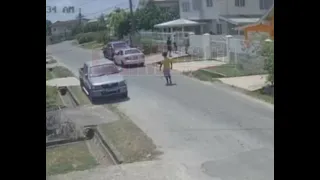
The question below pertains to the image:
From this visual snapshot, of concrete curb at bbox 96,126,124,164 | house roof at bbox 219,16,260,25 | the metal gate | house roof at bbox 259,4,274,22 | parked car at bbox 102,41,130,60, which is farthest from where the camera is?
the metal gate

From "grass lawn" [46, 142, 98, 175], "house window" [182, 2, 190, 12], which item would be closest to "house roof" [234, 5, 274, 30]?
"house window" [182, 2, 190, 12]

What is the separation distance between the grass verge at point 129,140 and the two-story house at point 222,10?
1139 mm

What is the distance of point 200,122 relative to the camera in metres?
4.32

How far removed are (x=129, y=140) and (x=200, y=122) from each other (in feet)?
2.20

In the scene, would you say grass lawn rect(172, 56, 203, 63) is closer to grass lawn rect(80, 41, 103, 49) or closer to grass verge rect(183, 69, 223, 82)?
grass verge rect(183, 69, 223, 82)

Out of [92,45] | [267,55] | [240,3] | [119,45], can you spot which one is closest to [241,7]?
[240,3]

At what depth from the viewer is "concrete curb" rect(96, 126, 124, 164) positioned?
3.85 meters

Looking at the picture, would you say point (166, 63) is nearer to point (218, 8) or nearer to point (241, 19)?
point (218, 8)

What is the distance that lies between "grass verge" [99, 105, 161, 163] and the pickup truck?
0.18 meters

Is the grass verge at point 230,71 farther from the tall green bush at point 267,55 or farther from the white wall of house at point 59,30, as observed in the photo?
the white wall of house at point 59,30
